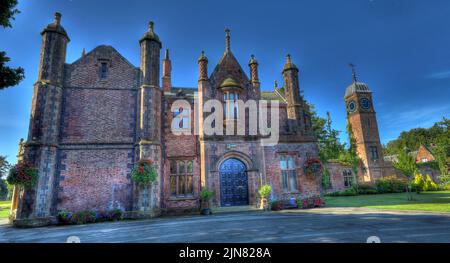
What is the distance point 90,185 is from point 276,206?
11885 mm

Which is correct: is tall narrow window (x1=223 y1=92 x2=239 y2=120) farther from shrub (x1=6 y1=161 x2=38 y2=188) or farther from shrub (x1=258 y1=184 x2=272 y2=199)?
shrub (x1=6 y1=161 x2=38 y2=188)

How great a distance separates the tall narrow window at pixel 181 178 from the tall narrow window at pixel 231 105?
458cm

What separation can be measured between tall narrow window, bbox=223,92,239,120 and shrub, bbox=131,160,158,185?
6.68 meters

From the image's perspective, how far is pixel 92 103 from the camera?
15.2 meters

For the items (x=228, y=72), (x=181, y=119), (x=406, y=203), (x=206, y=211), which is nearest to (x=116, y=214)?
(x=206, y=211)

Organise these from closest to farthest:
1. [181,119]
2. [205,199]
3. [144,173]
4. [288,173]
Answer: [144,173] < [205,199] < [181,119] < [288,173]

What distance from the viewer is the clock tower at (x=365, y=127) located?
39750mm

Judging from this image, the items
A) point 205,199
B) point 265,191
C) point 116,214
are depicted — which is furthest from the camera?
point 265,191

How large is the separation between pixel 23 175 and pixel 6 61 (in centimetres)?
590

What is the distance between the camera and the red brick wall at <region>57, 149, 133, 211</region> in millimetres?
13555

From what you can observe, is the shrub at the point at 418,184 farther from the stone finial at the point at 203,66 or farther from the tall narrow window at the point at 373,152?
the stone finial at the point at 203,66

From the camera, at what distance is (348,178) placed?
34625 mm

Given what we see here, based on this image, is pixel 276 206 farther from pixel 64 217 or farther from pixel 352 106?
pixel 352 106
